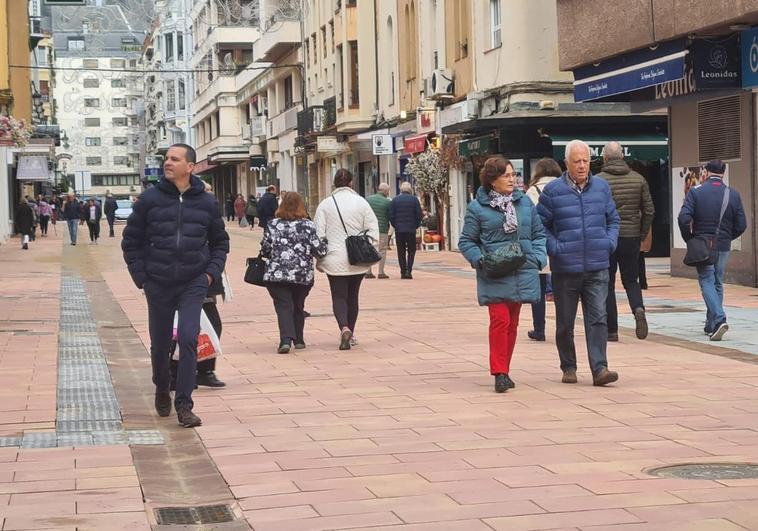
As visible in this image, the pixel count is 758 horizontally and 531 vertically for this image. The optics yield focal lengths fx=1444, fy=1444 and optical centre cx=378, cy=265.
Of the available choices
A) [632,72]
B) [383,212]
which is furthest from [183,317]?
[383,212]

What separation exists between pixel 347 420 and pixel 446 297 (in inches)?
451

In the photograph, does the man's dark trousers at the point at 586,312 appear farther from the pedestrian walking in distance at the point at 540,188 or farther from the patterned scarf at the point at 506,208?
the pedestrian walking in distance at the point at 540,188

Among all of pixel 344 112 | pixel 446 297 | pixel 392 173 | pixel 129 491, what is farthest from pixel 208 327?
pixel 344 112

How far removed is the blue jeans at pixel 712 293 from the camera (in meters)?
13.9

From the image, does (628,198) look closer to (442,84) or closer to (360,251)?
(360,251)

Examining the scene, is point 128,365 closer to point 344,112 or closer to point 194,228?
point 194,228

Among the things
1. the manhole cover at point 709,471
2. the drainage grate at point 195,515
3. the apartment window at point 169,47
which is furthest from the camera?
the apartment window at point 169,47

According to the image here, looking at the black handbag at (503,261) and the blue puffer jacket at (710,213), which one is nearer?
the black handbag at (503,261)

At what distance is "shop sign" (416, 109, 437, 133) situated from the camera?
121 feet

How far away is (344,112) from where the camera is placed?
48.9 metres

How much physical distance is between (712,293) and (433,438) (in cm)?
621

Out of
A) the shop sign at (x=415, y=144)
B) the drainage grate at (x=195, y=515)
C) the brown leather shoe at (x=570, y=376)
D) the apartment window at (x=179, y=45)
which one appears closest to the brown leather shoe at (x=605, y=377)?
the brown leather shoe at (x=570, y=376)

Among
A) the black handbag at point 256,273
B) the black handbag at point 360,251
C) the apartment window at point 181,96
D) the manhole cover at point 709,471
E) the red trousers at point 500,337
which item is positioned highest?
the apartment window at point 181,96

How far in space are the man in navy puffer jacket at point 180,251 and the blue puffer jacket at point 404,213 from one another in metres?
16.6
